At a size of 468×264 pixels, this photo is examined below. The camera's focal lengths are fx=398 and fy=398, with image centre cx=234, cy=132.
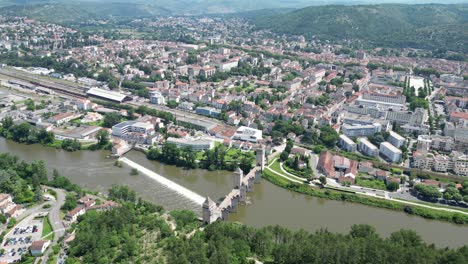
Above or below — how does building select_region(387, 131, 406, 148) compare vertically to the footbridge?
above

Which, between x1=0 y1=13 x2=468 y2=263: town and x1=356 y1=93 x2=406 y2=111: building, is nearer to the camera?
x1=0 y1=13 x2=468 y2=263: town

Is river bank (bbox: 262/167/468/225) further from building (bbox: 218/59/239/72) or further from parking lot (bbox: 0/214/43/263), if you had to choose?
building (bbox: 218/59/239/72)

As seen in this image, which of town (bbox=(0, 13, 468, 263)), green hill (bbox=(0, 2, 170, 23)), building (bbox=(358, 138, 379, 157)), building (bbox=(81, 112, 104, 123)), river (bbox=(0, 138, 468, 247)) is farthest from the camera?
green hill (bbox=(0, 2, 170, 23))

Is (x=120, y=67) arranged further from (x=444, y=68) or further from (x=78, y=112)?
(x=444, y=68)

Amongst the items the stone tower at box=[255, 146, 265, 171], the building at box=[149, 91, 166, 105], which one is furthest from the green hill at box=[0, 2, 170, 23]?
the stone tower at box=[255, 146, 265, 171]

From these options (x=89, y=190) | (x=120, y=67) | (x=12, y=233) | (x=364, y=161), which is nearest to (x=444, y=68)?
(x=364, y=161)

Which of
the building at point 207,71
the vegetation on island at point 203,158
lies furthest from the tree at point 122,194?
the building at point 207,71

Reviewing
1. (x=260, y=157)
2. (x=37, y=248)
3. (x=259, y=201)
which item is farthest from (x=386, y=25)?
(x=37, y=248)
